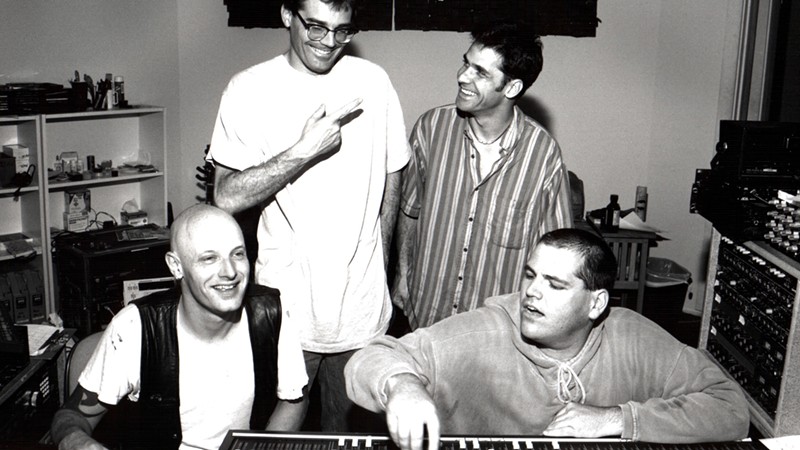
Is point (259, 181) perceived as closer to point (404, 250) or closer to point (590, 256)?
point (404, 250)

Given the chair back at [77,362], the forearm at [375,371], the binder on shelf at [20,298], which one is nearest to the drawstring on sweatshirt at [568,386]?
the forearm at [375,371]

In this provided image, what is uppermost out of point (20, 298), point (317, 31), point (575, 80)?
point (575, 80)

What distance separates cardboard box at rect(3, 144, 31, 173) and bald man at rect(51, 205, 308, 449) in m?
2.84

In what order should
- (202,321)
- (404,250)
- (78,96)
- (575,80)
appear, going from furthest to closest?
(575,80) → (78,96) → (404,250) → (202,321)

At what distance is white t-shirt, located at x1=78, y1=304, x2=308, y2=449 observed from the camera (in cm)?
212

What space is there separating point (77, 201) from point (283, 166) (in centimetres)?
322

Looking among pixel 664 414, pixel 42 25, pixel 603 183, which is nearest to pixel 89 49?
pixel 42 25

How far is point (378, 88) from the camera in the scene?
2568 mm

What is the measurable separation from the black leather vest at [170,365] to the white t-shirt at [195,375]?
2 cm

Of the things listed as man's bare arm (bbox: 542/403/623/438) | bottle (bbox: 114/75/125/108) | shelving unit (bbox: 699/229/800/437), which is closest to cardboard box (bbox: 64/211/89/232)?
bottle (bbox: 114/75/125/108)

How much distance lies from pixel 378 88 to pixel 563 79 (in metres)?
3.09

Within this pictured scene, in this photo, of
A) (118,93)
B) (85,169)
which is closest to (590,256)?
(118,93)

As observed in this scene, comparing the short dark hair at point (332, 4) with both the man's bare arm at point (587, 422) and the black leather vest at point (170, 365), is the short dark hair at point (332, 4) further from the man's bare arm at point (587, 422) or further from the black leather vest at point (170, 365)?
the man's bare arm at point (587, 422)

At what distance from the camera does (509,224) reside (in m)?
2.77
